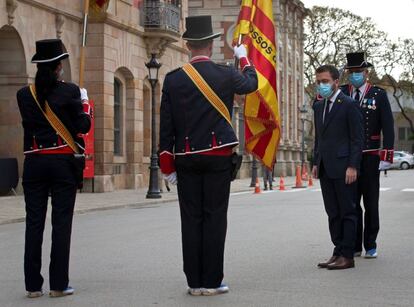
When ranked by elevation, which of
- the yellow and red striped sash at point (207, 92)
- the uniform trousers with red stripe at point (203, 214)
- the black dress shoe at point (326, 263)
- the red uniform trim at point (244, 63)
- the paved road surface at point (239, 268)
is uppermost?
the red uniform trim at point (244, 63)

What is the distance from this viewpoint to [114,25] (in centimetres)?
3094

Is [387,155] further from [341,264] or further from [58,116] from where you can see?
[58,116]

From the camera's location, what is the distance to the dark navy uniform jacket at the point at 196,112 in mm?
7859

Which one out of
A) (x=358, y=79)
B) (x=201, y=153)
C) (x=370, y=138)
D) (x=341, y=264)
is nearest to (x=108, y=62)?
(x=358, y=79)

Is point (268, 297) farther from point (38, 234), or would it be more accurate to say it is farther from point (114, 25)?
point (114, 25)

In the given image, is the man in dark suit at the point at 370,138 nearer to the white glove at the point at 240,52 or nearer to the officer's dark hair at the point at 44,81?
the white glove at the point at 240,52

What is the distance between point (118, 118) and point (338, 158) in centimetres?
2369

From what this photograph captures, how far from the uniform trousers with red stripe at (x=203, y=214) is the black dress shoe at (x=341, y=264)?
5.85ft

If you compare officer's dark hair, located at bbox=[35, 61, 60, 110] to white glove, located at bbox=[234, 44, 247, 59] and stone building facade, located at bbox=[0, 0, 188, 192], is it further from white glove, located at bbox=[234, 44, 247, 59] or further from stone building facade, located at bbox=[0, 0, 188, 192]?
stone building facade, located at bbox=[0, 0, 188, 192]

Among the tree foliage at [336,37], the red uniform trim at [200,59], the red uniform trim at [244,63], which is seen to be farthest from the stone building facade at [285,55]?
the red uniform trim at [200,59]

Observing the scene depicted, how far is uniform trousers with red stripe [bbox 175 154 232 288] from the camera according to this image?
781 cm

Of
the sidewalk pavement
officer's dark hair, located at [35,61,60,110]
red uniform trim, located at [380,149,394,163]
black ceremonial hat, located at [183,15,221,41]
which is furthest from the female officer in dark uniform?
the sidewalk pavement

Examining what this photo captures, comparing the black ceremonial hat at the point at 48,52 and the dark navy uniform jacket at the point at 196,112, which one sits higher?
the black ceremonial hat at the point at 48,52

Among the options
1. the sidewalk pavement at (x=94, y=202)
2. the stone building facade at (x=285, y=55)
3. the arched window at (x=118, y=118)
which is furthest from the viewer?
the stone building facade at (x=285, y=55)
